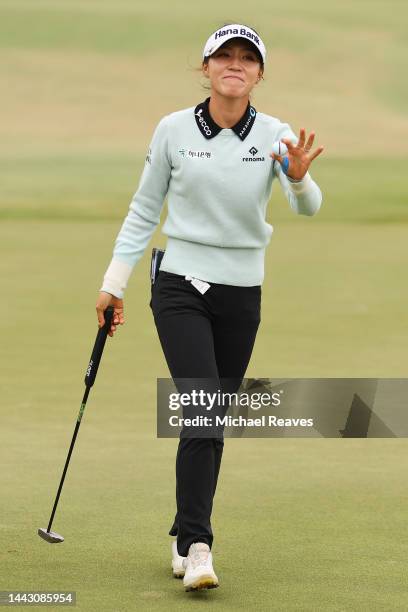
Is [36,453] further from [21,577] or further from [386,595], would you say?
[386,595]

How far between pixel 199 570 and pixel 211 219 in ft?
3.81

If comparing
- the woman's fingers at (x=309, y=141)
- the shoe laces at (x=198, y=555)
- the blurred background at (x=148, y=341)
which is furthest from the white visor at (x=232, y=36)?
the shoe laces at (x=198, y=555)

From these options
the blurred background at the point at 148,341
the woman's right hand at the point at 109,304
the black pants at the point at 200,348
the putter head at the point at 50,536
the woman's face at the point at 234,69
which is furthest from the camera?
the blurred background at the point at 148,341

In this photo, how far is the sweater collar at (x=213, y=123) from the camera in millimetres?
5410

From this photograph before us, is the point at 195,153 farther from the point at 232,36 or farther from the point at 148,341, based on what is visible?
the point at 148,341

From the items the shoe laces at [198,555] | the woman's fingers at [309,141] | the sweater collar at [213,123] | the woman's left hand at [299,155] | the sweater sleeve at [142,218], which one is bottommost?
the shoe laces at [198,555]

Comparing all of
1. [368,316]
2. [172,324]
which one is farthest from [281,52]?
[172,324]

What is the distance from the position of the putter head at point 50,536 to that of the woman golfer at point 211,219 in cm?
46

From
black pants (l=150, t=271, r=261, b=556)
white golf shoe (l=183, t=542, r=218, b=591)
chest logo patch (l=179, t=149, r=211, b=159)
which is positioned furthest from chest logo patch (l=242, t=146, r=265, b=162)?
white golf shoe (l=183, t=542, r=218, b=591)

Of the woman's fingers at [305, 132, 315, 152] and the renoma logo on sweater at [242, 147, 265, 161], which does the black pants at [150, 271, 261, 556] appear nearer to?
the renoma logo on sweater at [242, 147, 265, 161]

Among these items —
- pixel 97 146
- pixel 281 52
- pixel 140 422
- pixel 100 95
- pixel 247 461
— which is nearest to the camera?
pixel 247 461

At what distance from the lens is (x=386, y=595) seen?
522cm

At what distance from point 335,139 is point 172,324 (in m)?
26.4

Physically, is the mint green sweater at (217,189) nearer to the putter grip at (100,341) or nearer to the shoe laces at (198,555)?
the putter grip at (100,341)
